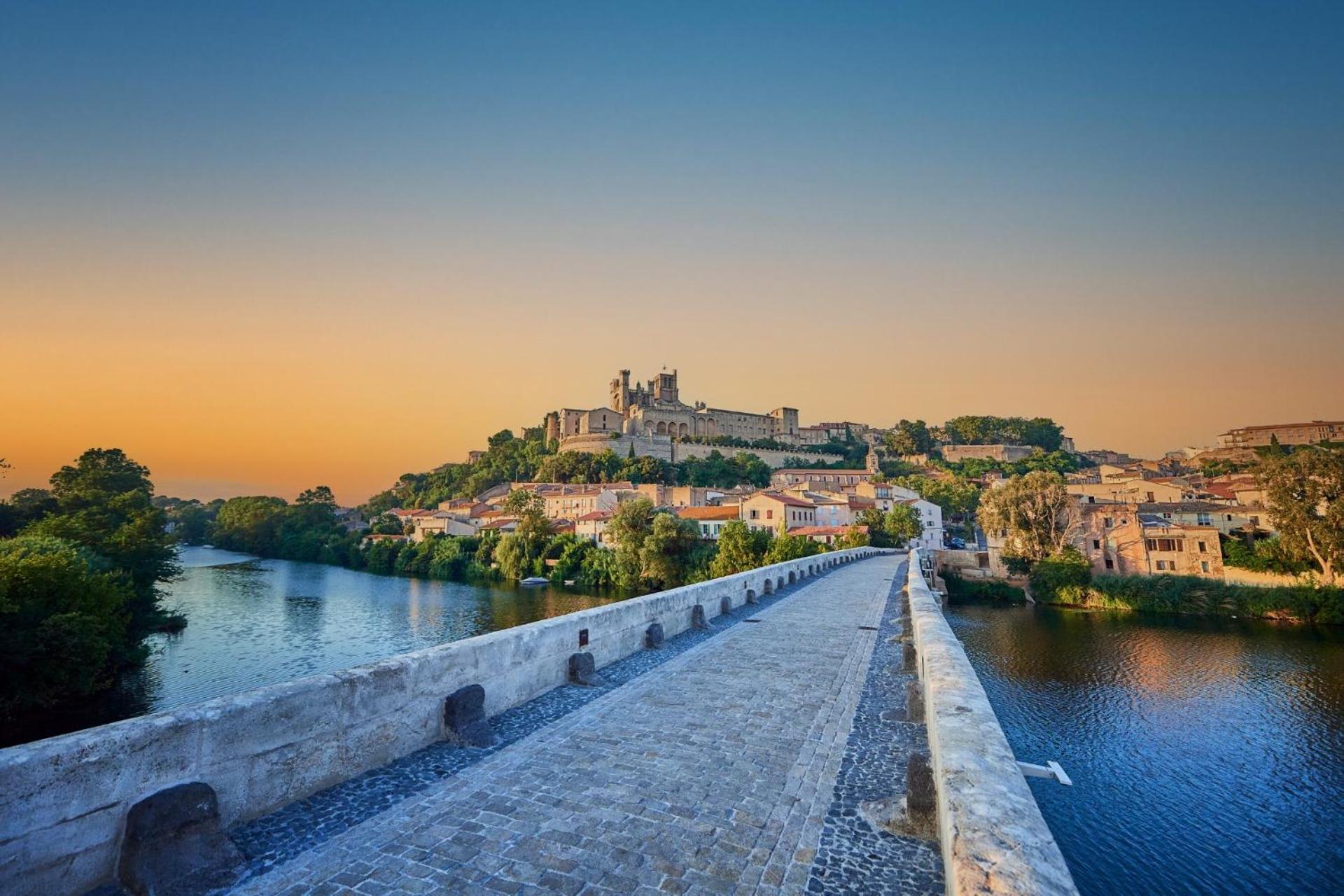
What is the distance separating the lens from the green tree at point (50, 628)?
16844 mm

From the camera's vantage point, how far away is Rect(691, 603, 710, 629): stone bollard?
12156mm

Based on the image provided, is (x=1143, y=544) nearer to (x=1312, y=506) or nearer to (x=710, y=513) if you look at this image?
(x=1312, y=506)

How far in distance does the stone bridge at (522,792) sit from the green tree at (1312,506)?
139ft

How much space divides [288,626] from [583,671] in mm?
33134

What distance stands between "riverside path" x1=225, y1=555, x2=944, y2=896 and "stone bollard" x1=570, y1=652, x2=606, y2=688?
34 cm

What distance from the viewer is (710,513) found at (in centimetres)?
6366

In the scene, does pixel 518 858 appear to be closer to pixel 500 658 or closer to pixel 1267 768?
pixel 500 658

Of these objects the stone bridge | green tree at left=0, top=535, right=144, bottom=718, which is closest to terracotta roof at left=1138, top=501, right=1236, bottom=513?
the stone bridge

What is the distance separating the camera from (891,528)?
54.2 meters

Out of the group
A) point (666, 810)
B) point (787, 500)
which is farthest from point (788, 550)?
point (666, 810)

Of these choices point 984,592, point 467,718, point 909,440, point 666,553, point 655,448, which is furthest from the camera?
point 909,440

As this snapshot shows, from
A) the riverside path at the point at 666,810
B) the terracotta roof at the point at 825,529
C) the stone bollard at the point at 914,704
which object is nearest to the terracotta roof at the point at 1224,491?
the terracotta roof at the point at 825,529

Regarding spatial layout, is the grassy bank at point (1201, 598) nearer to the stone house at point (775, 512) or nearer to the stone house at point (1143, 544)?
the stone house at point (1143, 544)

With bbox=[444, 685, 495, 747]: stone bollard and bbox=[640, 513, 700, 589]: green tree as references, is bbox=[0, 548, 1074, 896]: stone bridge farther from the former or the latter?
bbox=[640, 513, 700, 589]: green tree
